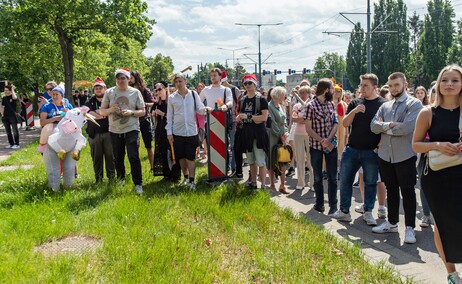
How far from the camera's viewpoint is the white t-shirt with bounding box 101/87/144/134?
23.0 feet

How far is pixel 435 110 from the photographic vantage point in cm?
392

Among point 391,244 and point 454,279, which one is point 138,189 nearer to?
point 391,244

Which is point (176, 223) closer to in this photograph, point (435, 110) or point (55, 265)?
point (55, 265)

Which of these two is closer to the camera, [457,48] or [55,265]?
[55,265]

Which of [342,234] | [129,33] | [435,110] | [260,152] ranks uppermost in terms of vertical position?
[129,33]

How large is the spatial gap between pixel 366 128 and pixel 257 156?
2202 millimetres

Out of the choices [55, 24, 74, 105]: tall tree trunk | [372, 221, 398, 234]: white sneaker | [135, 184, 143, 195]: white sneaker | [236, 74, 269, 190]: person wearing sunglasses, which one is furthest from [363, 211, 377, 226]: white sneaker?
[55, 24, 74, 105]: tall tree trunk

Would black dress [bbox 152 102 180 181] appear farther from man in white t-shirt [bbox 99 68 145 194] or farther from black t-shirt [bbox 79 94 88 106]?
black t-shirt [bbox 79 94 88 106]

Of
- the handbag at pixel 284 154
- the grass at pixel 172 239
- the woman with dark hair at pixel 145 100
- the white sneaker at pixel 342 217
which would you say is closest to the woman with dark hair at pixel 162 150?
the woman with dark hair at pixel 145 100

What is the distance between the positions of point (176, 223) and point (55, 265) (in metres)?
1.60

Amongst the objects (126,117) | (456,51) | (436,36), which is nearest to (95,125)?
(126,117)

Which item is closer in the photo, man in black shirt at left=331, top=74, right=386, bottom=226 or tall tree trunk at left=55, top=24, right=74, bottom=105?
man in black shirt at left=331, top=74, right=386, bottom=226

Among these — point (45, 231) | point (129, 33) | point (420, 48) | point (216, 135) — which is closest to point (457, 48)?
point (420, 48)

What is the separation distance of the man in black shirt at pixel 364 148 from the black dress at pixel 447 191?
5.91ft
